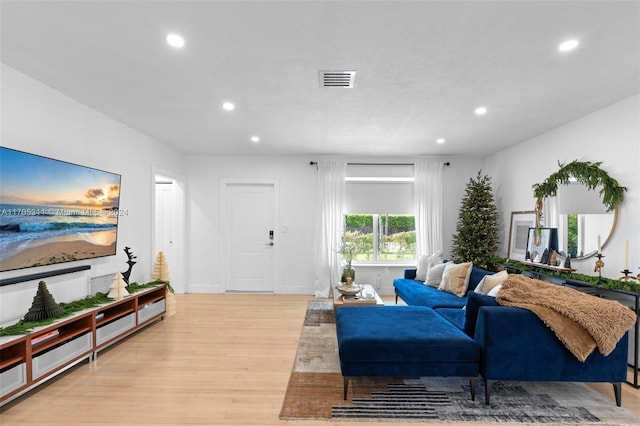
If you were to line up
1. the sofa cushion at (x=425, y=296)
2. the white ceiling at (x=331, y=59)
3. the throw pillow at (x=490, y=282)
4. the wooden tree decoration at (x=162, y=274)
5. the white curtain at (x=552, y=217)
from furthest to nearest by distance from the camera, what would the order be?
the wooden tree decoration at (x=162, y=274), the white curtain at (x=552, y=217), the sofa cushion at (x=425, y=296), the throw pillow at (x=490, y=282), the white ceiling at (x=331, y=59)

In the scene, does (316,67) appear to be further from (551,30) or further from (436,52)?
(551,30)

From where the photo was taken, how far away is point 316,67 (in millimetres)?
2652

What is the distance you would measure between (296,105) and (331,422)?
2875 millimetres

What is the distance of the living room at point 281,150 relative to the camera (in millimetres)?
2566

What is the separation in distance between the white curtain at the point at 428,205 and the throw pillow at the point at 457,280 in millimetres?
1582

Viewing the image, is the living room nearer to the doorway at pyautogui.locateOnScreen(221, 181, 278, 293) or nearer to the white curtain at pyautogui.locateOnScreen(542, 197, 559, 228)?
the doorway at pyautogui.locateOnScreen(221, 181, 278, 293)

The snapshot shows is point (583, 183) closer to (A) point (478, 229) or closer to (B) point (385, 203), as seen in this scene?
(A) point (478, 229)

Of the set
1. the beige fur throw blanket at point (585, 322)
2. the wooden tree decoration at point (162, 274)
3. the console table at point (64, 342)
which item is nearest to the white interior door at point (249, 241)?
the wooden tree decoration at point (162, 274)

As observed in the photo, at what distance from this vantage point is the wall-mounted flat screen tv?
8.57ft

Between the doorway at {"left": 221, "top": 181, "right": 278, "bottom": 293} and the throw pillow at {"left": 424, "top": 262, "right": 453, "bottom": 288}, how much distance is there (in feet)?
9.34

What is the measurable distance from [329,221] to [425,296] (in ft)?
8.00

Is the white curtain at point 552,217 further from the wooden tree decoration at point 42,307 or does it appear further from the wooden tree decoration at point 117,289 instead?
the wooden tree decoration at point 42,307

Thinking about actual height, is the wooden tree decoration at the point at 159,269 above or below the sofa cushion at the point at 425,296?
above

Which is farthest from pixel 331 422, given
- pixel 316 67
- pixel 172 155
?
pixel 172 155
